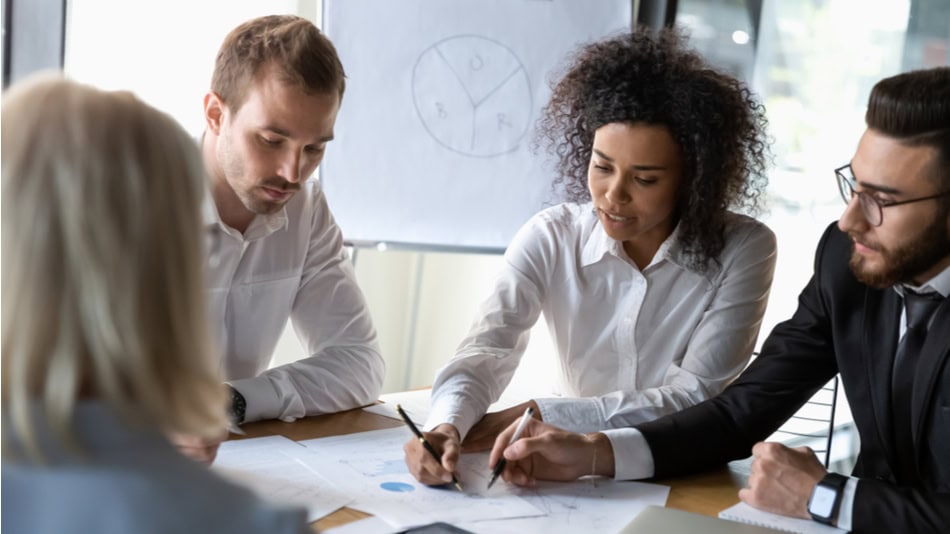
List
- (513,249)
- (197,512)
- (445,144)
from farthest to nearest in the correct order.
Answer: (445,144) → (513,249) → (197,512)

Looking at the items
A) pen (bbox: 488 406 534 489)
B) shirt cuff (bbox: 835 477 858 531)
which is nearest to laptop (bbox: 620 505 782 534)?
shirt cuff (bbox: 835 477 858 531)

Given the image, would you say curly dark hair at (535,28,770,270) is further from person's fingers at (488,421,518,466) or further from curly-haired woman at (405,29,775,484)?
person's fingers at (488,421,518,466)

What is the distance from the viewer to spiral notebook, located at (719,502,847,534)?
1464 millimetres

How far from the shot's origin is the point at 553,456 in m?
1.61

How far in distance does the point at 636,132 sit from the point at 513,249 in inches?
15.8

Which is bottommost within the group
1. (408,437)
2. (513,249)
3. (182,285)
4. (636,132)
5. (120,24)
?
(408,437)

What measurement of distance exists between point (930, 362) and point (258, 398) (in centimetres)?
122

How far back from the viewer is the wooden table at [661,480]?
1562 mm

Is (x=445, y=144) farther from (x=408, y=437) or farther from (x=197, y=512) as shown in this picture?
(x=197, y=512)

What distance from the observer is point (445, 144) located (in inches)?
113

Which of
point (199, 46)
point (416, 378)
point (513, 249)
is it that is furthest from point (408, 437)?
point (416, 378)

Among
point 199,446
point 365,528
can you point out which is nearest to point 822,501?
point 365,528

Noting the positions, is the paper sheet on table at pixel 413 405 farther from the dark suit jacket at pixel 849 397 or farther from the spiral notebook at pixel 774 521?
the spiral notebook at pixel 774 521

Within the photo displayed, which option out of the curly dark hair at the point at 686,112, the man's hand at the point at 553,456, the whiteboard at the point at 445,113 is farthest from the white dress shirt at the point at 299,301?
the curly dark hair at the point at 686,112
